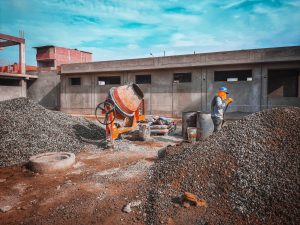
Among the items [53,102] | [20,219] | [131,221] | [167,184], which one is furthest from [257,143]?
[53,102]

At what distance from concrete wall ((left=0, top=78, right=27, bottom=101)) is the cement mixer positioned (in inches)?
644

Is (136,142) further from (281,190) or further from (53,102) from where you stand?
(53,102)

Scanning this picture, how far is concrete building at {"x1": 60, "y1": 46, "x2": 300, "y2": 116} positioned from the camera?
1423 cm

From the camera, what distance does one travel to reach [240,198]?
3635 mm

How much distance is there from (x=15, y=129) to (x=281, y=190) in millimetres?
7189

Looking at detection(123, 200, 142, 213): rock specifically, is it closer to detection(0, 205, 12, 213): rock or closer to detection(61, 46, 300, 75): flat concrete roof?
detection(0, 205, 12, 213): rock

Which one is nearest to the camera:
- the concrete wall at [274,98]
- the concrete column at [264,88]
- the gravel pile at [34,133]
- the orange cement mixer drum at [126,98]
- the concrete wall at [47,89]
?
the gravel pile at [34,133]

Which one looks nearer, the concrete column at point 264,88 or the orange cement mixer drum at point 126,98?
the orange cement mixer drum at point 126,98

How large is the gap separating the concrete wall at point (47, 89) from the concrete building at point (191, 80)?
Answer: 1.36 m

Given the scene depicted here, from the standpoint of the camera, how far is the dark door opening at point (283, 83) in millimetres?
19344

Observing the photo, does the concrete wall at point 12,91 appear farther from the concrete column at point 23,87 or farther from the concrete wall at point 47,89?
the concrete wall at point 47,89

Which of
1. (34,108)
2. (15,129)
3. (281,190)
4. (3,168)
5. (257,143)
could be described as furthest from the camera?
(34,108)

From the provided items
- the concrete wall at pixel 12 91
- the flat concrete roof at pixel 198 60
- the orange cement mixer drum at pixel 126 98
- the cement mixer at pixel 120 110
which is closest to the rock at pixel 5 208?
the cement mixer at pixel 120 110

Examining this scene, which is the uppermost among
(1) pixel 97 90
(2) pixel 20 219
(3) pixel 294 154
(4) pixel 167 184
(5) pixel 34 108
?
(1) pixel 97 90
